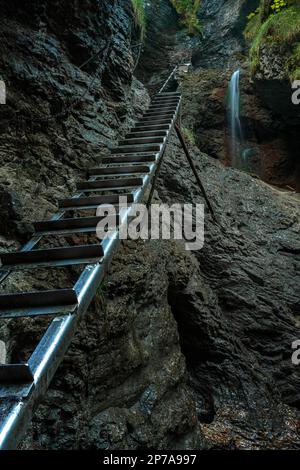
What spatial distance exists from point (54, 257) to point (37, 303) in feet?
2.16

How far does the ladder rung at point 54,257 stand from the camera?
318cm

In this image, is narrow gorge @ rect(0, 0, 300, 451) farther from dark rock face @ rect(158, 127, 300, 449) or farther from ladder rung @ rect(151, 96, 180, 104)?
ladder rung @ rect(151, 96, 180, 104)

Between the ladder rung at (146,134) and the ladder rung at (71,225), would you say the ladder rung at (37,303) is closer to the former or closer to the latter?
the ladder rung at (71,225)

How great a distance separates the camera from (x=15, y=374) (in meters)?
2.05

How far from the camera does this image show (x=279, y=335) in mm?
7109

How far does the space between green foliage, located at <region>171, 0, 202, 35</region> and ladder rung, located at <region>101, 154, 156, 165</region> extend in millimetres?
15754

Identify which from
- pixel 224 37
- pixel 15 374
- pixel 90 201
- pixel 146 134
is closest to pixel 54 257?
pixel 90 201

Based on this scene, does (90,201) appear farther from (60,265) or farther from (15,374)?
(15,374)

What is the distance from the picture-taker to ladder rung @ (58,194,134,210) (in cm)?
407

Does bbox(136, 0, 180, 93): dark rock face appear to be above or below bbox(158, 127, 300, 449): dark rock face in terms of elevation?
above

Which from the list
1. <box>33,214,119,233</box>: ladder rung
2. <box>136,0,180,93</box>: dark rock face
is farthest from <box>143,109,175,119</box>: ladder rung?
<box>136,0,180,93</box>: dark rock face

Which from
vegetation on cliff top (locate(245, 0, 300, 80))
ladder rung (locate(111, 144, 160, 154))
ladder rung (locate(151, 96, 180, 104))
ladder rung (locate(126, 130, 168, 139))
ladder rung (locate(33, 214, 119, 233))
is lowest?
ladder rung (locate(33, 214, 119, 233))

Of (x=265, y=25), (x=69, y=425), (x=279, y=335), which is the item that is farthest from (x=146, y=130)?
(x=265, y=25)
